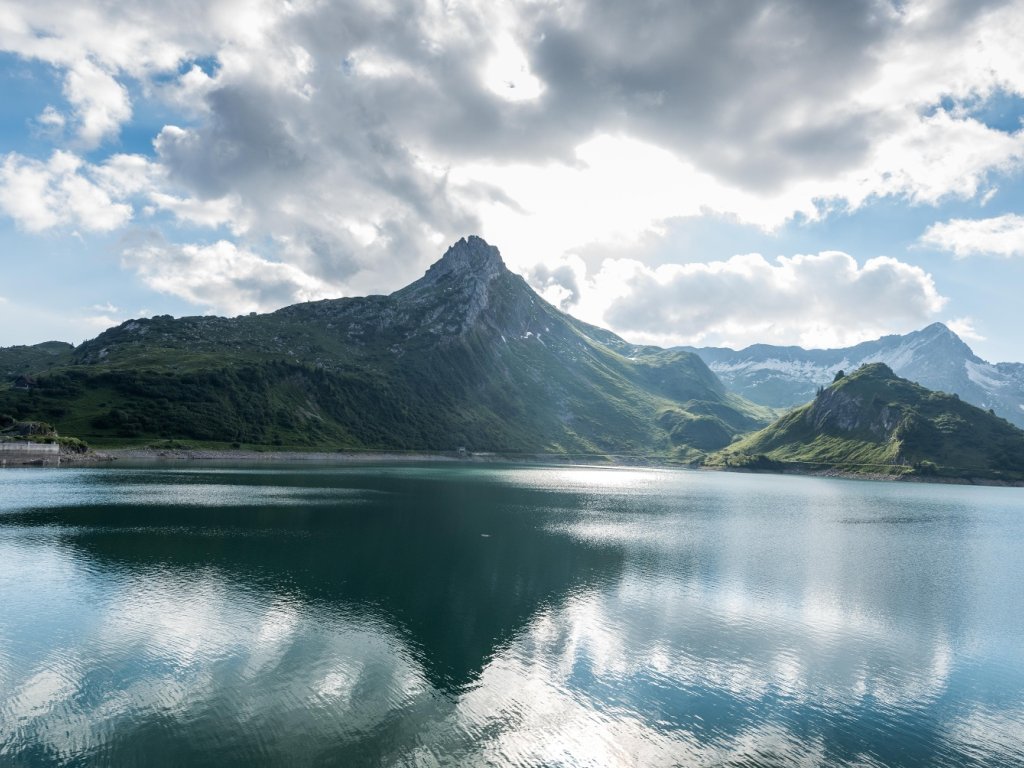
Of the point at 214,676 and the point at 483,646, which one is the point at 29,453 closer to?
the point at 214,676

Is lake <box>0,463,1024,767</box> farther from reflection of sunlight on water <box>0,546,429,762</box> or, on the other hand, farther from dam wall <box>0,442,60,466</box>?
dam wall <box>0,442,60,466</box>

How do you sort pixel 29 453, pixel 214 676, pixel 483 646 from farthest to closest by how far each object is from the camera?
pixel 29 453 → pixel 483 646 → pixel 214 676

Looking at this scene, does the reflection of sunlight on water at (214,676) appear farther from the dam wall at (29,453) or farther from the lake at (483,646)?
the dam wall at (29,453)

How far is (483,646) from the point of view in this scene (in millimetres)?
43812

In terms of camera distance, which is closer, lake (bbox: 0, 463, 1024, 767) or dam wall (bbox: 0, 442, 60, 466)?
lake (bbox: 0, 463, 1024, 767)

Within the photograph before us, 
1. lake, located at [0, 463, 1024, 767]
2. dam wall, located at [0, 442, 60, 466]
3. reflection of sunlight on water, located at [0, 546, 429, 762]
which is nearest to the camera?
reflection of sunlight on water, located at [0, 546, 429, 762]

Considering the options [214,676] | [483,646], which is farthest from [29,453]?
[483,646]

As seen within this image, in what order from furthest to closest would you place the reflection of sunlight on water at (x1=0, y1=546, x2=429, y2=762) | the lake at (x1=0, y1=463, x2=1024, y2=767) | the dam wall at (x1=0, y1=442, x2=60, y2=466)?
1. the dam wall at (x1=0, y1=442, x2=60, y2=466)
2. the lake at (x1=0, y1=463, x2=1024, y2=767)
3. the reflection of sunlight on water at (x1=0, y1=546, x2=429, y2=762)

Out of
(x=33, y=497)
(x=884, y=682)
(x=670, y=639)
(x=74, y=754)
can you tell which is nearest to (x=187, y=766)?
(x=74, y=754)

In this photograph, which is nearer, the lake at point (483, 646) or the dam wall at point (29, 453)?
the lake at point (483, 646)

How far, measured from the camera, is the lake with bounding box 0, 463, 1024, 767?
3020 cm

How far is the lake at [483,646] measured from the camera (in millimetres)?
30203

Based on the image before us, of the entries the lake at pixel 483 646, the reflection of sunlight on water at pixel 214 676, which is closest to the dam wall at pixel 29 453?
the lake at pixel 483 646

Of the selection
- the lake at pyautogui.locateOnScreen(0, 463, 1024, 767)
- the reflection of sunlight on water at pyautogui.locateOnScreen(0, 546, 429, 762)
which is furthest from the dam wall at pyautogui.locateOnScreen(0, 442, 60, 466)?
the reflection of sunlight on water at pyautogui.locateOnScreen(0, 546, 429, 762)
